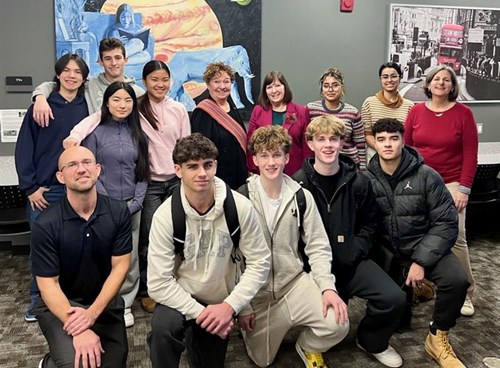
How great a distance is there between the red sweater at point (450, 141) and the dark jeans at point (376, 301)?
86 centimetres

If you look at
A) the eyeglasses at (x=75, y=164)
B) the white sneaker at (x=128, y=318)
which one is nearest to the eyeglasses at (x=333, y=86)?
the eyeglasses at (x=75, y=164)

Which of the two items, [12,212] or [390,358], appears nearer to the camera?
[390,358]

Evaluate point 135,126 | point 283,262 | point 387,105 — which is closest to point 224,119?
point 135,126

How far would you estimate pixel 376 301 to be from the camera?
7.34 ft

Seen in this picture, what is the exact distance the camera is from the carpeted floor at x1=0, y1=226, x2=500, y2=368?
231 cm

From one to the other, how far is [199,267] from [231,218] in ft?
0.81

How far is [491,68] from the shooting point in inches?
176

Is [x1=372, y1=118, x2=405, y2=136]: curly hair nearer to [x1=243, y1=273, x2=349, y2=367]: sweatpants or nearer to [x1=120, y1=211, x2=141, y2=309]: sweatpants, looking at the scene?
[x1=243, y1=273, x2=349, y2=367]: sweatpants

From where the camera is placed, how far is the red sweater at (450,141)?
2766 millimetres

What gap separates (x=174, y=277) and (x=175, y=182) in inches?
32.2

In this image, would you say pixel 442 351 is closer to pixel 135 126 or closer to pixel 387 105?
pixel 387 105

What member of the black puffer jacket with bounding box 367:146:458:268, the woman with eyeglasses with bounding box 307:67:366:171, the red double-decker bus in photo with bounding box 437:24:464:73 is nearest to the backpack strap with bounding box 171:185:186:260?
the black puffer jacket with bounding box 367:146:458:268

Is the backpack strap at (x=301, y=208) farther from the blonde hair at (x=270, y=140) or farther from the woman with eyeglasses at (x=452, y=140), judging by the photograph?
the woman with eyeglasses at (x=452, y=140)

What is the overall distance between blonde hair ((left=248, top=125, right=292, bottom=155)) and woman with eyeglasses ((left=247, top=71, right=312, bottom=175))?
0.71 m
